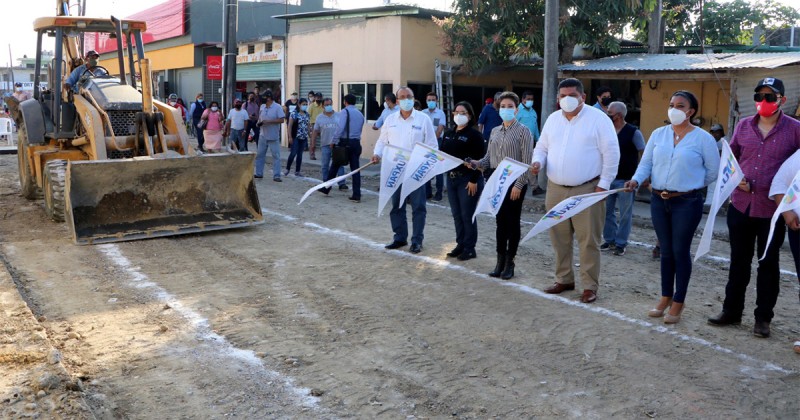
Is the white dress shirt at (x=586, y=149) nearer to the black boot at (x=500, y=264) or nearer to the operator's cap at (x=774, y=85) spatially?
the black boot at (x=500, y=264)

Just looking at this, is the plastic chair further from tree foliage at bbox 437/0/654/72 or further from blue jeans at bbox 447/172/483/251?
blue jeans at bbox 447/172/483/251

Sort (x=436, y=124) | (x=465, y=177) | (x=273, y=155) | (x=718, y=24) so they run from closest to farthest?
(x=465, y=177), (x=436, y=124), (x=273, y=155), (x=718, y=24)

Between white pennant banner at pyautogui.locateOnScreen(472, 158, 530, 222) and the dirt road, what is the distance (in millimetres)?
710

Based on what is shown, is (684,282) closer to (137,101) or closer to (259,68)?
(137,101)

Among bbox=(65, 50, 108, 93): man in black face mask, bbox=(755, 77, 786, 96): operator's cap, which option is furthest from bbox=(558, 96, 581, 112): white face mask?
bbox=(65, 50, 108, 93): man in black face mask

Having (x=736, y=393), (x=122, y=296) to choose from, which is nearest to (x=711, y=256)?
(x=736, y=393)

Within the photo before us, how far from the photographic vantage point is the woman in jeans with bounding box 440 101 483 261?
7.83 meters

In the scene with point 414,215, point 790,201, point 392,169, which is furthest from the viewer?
point 414,215

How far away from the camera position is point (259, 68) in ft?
84.9

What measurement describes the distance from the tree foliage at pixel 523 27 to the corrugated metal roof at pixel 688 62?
0.73 metres

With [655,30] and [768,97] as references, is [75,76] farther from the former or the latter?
[655,30]

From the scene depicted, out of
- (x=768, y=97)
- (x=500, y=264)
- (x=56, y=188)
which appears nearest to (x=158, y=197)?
(x=56, y=188)

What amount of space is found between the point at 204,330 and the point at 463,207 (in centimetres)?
333

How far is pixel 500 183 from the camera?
23.0 feet
